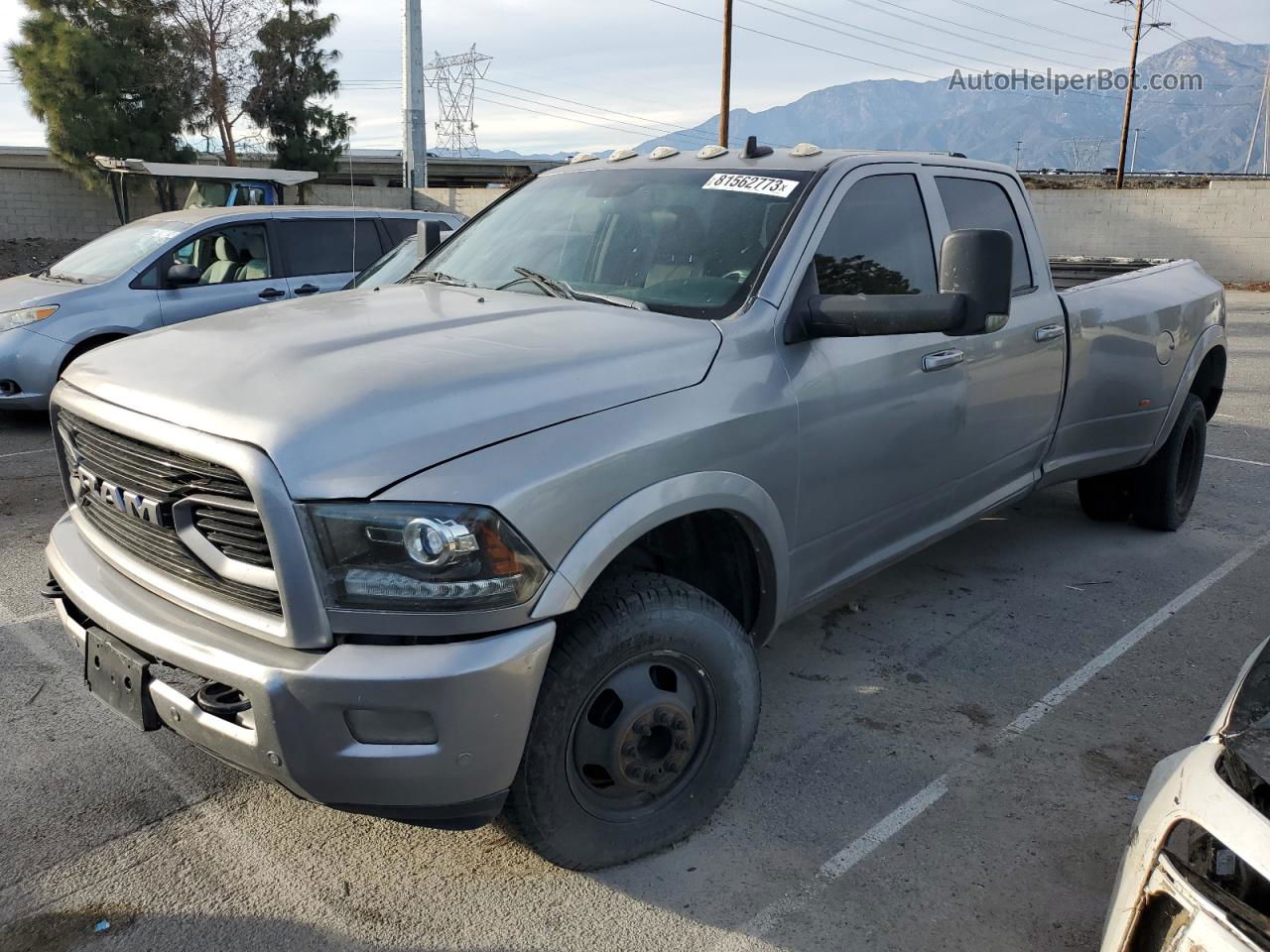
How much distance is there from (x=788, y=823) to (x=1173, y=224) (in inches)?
1065

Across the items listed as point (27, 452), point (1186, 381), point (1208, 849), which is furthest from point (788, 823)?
point (27, 452)

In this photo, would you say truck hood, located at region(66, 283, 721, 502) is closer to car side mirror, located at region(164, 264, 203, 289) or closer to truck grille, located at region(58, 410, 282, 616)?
truck grille, located at region(58, 410, 282, 616)

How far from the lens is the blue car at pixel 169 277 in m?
7.76

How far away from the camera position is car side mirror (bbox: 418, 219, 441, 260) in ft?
15.1

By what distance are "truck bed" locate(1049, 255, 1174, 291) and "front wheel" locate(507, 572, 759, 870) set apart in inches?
153

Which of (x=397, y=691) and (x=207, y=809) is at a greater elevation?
(x=397, y=691)

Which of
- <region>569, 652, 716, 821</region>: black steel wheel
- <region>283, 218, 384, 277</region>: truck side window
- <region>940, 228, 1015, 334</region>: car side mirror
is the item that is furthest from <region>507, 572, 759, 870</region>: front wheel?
<region>283, 218, 384, 277</region>: truck side window

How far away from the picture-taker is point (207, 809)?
9.79 ft

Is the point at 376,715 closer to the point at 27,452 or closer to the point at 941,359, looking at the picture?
the point at 941,359

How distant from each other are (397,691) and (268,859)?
998 millimetres

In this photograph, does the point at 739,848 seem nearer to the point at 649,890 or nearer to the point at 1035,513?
the point at 649,890

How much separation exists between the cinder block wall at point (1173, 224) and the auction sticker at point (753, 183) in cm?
2153

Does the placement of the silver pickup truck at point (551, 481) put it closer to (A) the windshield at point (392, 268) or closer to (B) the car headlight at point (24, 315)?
(A) the windshield at point (392, 268)

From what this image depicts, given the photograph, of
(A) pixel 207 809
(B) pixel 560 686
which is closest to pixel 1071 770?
(B) pixel 560 686
